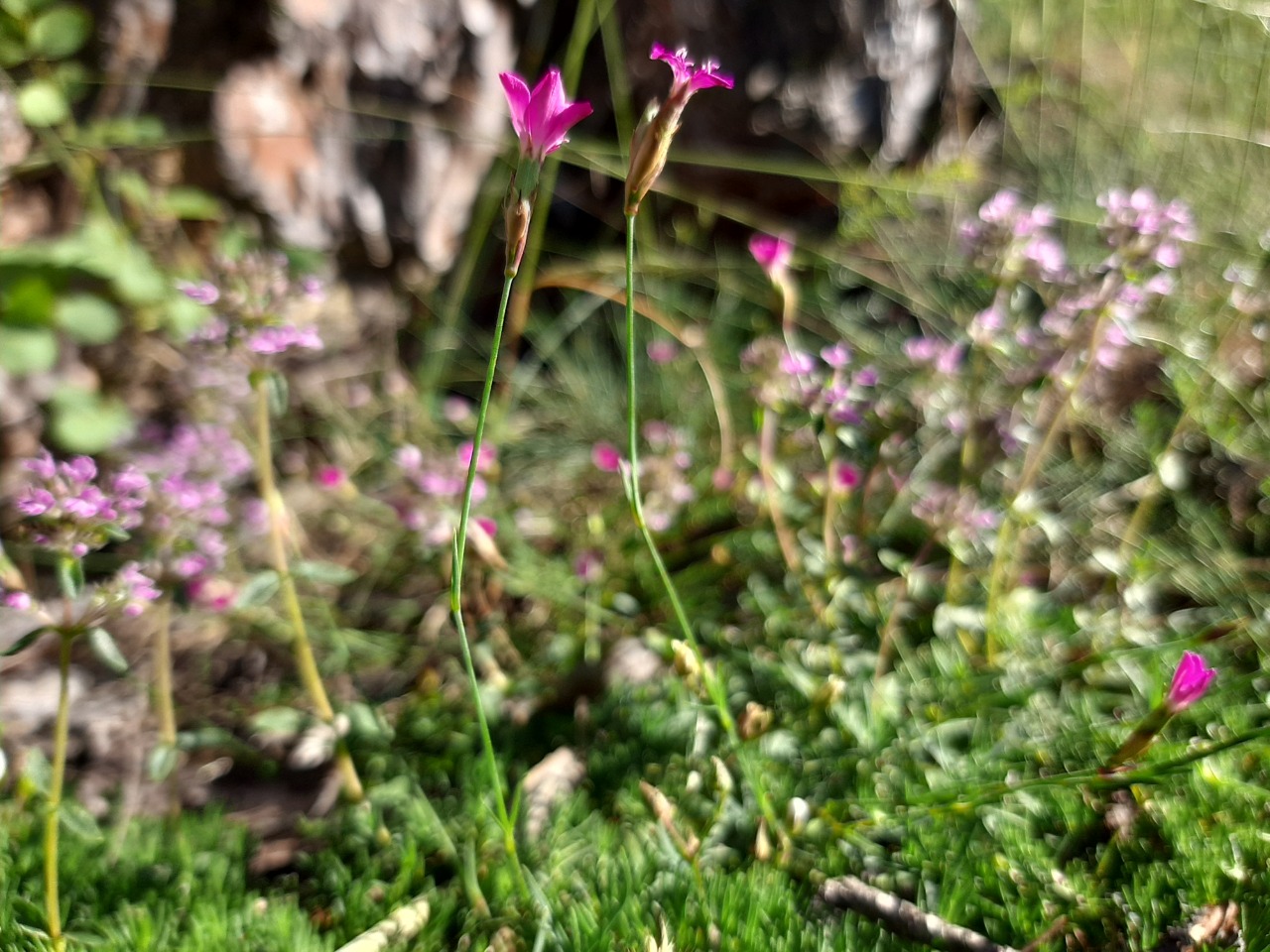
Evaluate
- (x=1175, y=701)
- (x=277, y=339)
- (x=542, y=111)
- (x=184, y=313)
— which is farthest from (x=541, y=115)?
(x=184, y=313)

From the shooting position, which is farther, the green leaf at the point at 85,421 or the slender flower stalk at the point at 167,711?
the green leaf at the point at 85,421

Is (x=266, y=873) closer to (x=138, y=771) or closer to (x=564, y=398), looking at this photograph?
(x=138, y=771)

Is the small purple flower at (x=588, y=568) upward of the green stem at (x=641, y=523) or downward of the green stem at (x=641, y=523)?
downward

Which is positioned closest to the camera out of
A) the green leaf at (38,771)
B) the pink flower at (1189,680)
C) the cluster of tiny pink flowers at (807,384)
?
the pink flower at (1189,680)

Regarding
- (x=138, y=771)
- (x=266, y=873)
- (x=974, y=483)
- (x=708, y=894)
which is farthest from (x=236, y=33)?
(x=708, y=894)

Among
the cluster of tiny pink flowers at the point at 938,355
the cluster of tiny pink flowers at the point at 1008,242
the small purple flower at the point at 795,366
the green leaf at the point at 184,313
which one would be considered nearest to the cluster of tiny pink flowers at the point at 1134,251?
the cluster of tiny pink flowers at the point at 1008,242

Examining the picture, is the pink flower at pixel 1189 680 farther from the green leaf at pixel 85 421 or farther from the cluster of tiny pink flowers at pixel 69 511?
the green leaf at pixel 85 421
